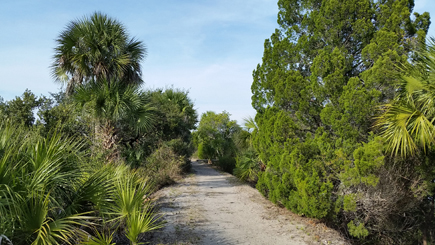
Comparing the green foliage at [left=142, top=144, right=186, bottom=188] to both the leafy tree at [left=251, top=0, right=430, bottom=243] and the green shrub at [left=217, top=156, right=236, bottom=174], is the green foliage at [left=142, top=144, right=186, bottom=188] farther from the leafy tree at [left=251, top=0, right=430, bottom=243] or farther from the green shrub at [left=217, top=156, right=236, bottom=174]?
the green shrub at [left=217, top=156, right=236, bottom=174]

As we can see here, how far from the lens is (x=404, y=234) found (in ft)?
29.1

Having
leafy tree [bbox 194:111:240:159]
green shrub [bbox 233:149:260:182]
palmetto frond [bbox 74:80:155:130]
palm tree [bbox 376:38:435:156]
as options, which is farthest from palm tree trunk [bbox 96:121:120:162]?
leafy tree [bbox 194:111:240:159]

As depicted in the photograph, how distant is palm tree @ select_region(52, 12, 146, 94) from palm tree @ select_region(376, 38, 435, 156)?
9744 millimetres

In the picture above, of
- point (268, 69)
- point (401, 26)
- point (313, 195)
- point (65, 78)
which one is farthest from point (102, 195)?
point (65, 78)

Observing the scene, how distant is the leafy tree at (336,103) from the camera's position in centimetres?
728

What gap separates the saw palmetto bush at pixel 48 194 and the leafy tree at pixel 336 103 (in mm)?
4545

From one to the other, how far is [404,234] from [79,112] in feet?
40.4

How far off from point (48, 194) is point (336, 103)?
6788 millimetres

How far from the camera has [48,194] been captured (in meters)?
3.88

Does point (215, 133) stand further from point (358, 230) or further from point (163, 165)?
point (358, 230)

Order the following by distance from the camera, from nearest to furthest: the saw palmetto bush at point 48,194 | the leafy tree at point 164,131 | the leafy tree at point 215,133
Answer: the saw palmetto bush at point 48,194, the leafy tree at point 164,131, the leafy tree at point 215,133

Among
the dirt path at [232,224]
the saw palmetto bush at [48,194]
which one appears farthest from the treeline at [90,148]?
the dirt path at [232,224]

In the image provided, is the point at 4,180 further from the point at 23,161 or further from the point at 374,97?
the point at 374,97

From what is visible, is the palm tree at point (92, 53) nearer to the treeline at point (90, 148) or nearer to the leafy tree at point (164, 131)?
the treeline at point (90, 148)
